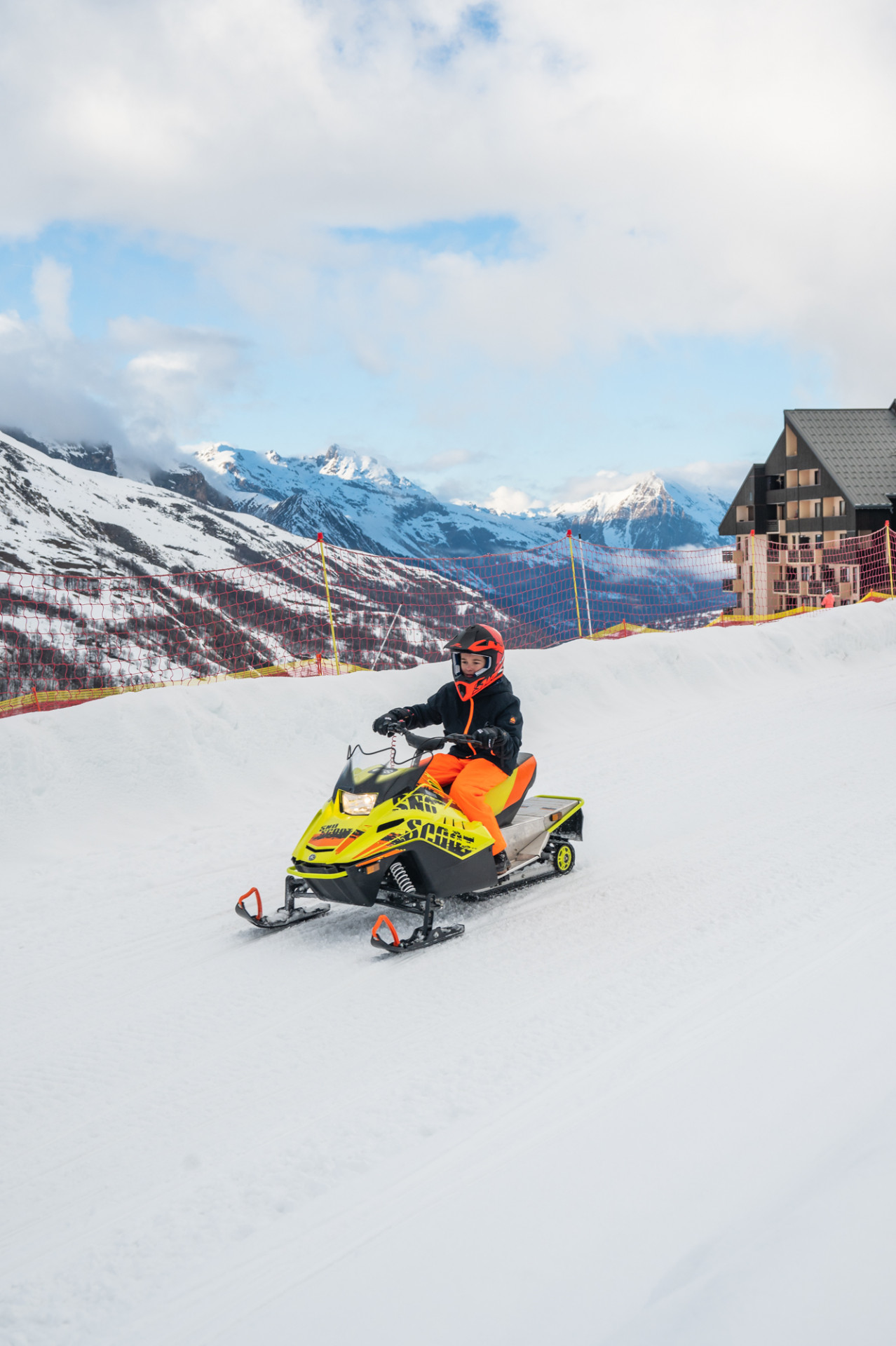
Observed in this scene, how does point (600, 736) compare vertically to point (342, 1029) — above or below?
above

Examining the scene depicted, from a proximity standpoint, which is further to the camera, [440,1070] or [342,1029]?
[342,1029]

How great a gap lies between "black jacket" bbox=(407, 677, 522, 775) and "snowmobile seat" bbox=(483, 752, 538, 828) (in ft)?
0.30

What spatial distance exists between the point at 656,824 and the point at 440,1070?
3.70 meters

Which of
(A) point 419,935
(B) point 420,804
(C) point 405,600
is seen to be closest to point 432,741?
(B) point 420,804

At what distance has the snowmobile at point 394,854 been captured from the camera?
4.77 meters

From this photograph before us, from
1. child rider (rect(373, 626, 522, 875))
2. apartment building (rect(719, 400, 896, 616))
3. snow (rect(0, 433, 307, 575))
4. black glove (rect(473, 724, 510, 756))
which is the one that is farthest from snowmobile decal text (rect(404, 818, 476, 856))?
snow (rect(0, 433, 307, 575))

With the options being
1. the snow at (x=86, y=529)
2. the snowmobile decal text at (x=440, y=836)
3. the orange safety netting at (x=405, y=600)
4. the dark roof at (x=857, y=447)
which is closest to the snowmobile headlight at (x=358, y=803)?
the snowmobile decal text at (x=440, y=836)

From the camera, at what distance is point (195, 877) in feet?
19.8

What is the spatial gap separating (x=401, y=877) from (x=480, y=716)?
4.04 ft

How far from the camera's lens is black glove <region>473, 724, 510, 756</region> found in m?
5.46

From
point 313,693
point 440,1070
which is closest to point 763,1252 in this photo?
point 440,1070

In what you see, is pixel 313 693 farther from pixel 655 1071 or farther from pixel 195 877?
pixel 655 1071

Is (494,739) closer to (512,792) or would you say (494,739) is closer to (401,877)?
(512,792)

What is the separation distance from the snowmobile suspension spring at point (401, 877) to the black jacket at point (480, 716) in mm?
977
